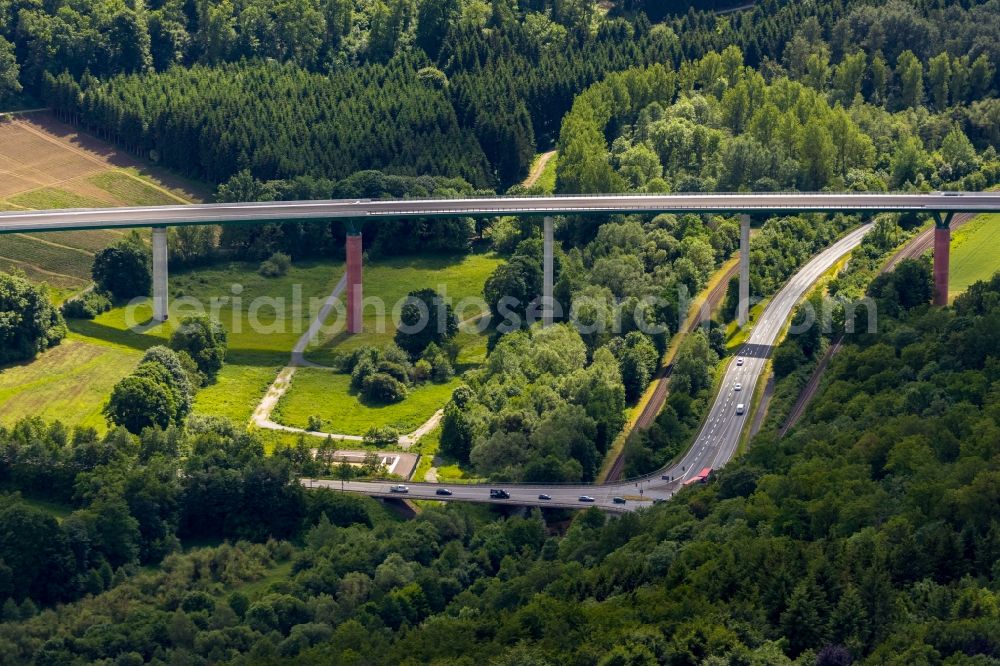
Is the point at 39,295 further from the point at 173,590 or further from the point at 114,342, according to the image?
the point at 173,590

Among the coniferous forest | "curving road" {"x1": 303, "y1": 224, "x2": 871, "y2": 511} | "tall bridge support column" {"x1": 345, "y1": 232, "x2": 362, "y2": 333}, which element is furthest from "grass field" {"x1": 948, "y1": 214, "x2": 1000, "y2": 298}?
"tall bridge support column" {"x1": 345, "y1": 232, "x2": 362, "y2": 333}

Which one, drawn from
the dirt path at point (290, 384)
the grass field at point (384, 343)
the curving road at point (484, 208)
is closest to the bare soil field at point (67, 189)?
the curving road at point (484, 208)

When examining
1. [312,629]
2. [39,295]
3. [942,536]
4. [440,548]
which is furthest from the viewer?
[39,295]

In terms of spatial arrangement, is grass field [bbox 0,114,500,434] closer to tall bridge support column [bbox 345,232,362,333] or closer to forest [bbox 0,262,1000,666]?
tall bridge support column [bbox 345,232,362,333]

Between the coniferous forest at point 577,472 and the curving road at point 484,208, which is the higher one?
the curving road at point 484,208

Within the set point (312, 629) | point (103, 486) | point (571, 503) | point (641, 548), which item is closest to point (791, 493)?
point (641, 548)

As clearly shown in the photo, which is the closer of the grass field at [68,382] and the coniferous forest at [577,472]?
the coniferous forest at [577,472]

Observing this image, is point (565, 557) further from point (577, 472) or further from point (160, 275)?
point (160, 275)

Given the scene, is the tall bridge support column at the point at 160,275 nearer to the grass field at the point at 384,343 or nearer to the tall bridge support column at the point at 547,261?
the grass field at the point at 384,343
